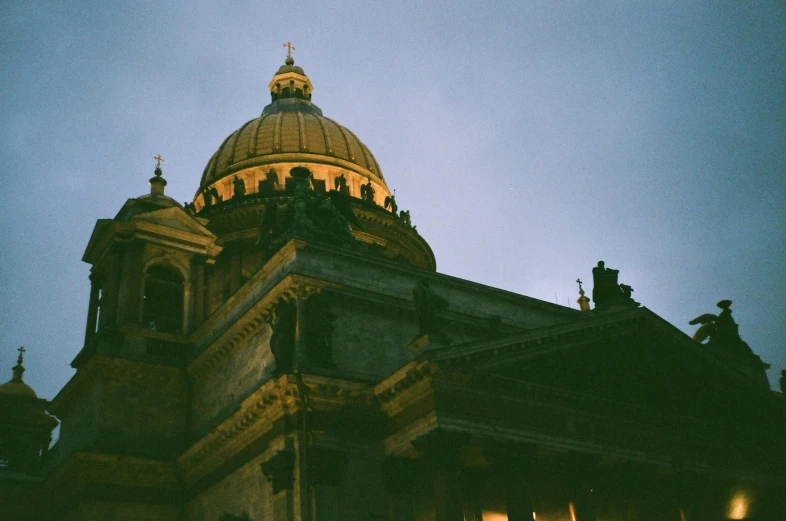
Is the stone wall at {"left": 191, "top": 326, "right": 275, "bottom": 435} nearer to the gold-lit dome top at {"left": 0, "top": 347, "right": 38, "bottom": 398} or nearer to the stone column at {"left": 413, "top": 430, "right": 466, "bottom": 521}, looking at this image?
the stone column at {"left": 413, "top": 430, "right": 466, "bottom": 521}

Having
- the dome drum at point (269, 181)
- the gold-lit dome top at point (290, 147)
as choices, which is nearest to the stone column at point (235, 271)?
the dome drum at point (269, 181)

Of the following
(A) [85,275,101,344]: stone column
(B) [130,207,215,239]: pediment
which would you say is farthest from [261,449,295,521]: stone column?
(B) [130,207,215,239]: pediment

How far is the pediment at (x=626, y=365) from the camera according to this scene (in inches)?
977

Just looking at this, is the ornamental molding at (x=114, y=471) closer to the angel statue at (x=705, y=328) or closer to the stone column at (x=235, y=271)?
the stone column at (x=235, y=271)

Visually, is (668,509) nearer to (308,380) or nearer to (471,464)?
(471,464)

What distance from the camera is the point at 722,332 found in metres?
36.1

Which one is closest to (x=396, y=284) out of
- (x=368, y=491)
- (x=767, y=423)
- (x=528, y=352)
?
(x=528, y=352)

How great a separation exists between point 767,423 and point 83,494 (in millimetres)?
22433

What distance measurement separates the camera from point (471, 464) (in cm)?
2430

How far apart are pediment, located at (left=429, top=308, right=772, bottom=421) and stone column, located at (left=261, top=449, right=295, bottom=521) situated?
4710 mm

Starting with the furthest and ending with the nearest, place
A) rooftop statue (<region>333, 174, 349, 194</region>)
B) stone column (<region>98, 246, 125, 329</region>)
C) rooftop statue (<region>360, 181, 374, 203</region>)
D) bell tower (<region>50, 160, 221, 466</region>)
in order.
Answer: rooftop statue (<region>360, 181, 374, 203</region>) < rooftop statue (<region>333, 174, 349, 194</region>) < stone column (<region>98, 246, 125, 329</region>) < bell tower (<region>50, 160, 221, 466</region>)

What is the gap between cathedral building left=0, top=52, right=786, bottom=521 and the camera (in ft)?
77.8

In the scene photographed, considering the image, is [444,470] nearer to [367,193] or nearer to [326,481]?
[326,481]

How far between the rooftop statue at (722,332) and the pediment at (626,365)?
18.1 feet
